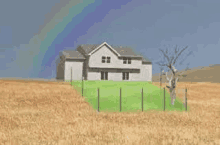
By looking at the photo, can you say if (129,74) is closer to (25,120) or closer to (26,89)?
(26,89)

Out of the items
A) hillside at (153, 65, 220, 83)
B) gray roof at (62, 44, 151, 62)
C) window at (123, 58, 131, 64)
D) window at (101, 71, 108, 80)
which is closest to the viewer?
window at (101, 71, 108, 80)

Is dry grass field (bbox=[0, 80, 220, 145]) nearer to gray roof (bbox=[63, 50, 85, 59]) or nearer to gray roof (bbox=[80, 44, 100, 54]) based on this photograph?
gray roof (bbox=[63, 50, 85, 59])

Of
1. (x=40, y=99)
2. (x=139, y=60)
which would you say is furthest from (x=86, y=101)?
(x=139, y=60)

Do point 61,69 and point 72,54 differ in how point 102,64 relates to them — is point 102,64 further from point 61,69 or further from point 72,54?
point 61,69

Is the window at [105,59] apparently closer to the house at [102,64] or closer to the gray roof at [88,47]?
the house at [102,64]

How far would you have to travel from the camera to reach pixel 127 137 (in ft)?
44.2

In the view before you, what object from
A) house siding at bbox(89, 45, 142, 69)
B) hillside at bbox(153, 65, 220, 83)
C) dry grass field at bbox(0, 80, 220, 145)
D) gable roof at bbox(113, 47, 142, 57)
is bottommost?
dry grass field at bbox(0, 80, 220, 145)

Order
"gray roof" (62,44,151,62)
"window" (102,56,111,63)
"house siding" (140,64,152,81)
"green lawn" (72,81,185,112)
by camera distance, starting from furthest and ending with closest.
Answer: "house siding" (140,64,152,81)
"gray roof" (62,44,151,62)
"window" (102,56,111,63)
"green lawn" (72,81,185,112)

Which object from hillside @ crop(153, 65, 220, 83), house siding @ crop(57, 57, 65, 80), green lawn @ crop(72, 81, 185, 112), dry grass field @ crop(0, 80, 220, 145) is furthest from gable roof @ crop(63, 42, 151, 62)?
hillside @ crop(153, 65, 220, 83)

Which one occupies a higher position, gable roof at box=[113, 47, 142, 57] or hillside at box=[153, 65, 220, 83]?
gable roof at box=[113, 47, 142, 57]

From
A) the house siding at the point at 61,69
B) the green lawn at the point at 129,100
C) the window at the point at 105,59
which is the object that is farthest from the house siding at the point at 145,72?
the green lawn at the point at 129,100

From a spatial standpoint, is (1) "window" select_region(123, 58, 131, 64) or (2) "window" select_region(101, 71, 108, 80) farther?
(1) "window" select_region(123, 58, 131, 64)

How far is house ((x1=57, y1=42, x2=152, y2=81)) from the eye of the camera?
185ft

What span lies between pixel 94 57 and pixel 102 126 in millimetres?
39995
